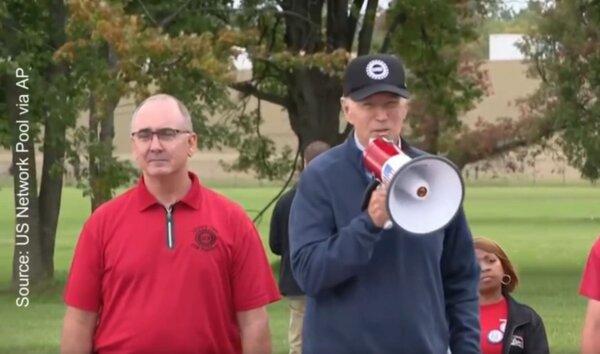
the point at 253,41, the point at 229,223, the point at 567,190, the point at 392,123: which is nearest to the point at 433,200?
the point at 392,123

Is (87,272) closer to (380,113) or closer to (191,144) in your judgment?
(191,144)

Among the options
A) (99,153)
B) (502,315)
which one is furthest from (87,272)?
(99,153)

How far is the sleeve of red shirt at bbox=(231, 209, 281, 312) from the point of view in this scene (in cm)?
549

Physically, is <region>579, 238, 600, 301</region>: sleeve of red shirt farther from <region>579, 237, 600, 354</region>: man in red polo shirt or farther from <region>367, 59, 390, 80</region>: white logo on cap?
<region>367, 59, 390, 80</region>: white logo on cap

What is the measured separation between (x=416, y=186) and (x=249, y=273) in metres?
0.93

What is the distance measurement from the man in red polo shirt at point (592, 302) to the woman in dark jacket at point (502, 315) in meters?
1.13

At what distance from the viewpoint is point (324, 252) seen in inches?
193

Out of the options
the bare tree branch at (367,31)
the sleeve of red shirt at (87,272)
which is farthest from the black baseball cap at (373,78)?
the bare tree branch at (367,31)

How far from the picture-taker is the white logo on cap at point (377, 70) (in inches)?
202

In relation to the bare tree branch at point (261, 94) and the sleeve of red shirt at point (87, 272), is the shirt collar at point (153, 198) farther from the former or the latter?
the bare tree branch at point (261, 94)

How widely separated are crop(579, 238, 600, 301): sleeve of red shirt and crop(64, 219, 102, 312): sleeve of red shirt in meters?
1.71

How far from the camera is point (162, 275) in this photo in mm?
5344

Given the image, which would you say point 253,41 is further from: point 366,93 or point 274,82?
point 366,93

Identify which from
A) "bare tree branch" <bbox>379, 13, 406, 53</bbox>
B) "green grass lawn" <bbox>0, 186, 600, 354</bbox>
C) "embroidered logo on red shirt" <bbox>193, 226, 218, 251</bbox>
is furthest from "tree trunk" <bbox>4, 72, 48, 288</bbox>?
"embroidered logo on red shirt" <bbox>193, 226, 218, 251</bbox>
